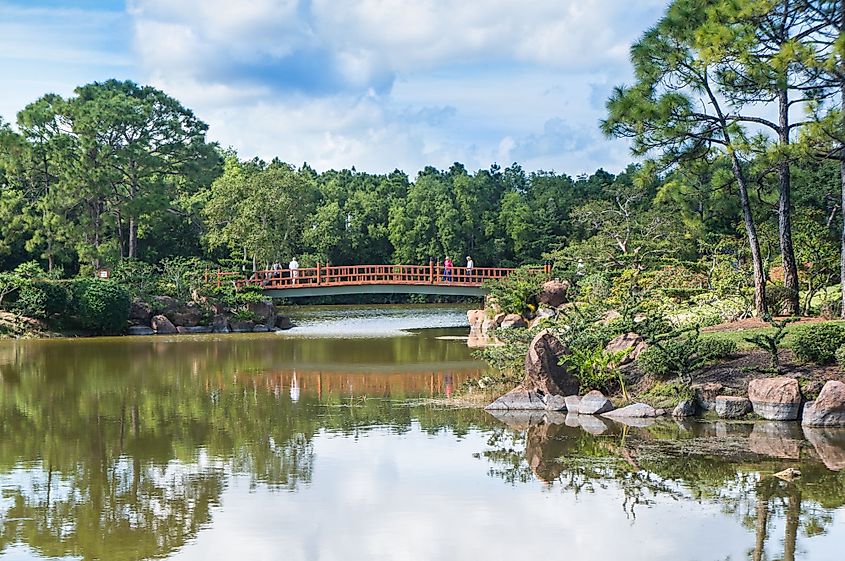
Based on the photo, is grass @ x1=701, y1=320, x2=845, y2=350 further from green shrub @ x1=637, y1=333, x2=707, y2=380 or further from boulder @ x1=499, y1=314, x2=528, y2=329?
boulder @ x1=499, y1=314, x2=528, y2=329

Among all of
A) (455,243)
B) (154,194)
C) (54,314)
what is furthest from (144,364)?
(455,243)

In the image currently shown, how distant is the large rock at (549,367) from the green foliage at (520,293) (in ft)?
48.1

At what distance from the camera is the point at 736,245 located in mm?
22922

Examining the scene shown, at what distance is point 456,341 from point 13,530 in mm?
18584

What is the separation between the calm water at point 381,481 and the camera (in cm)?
748

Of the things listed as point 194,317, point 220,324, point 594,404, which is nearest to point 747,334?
point 594,404

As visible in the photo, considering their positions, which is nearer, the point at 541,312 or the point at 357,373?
the point at 357,373

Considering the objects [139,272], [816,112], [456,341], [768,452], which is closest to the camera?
[768,452]

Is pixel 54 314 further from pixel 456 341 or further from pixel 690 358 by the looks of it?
pixel 690 358

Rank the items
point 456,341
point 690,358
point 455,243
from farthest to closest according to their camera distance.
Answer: point 455,243
point 456,341
point 690,358

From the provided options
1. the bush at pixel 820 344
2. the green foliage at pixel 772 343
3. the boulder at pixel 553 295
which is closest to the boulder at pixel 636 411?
the green foliage at pixel 772 343

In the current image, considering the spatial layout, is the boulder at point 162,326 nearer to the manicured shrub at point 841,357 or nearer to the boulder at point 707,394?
the boulder at point 707,394

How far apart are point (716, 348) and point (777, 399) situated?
1521 mm

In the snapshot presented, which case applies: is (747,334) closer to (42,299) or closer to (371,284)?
(42,299)
